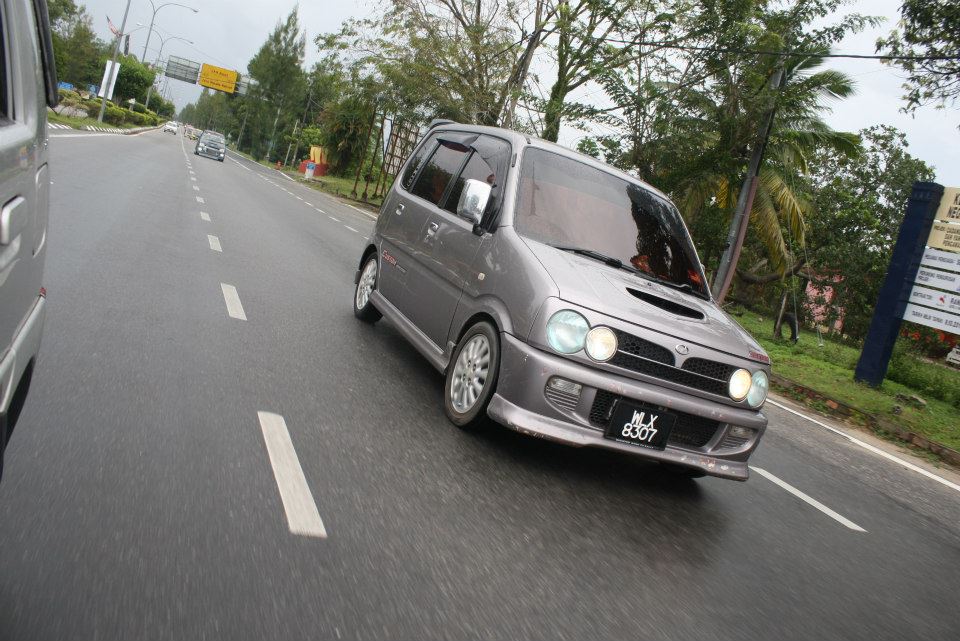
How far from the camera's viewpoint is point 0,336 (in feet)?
6.90

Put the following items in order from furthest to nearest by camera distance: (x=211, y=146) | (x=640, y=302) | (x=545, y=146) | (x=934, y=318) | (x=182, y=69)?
(x=182, y=69) → (x=211, y=146) → (x=934, y=318) → (x=545, y=146) → (x=640, y=302)

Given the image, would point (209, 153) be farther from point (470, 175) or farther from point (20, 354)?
point (20, 354)

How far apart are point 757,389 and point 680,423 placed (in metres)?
0.59

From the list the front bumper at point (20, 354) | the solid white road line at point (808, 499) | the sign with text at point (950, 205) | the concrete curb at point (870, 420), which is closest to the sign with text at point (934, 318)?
the sign with text at point (950, 205)

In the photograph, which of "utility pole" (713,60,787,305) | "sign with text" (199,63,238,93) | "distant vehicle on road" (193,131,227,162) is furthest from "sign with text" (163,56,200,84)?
"utility pole" (713,60,787,305)

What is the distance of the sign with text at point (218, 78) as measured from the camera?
318ft

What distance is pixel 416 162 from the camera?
294 inches

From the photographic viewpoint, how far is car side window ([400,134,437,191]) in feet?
24.1

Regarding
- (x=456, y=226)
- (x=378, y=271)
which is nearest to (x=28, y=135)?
(x=456, y=226)

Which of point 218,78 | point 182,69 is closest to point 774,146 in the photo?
point 218,78

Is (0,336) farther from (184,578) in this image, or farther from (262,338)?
(262,338)

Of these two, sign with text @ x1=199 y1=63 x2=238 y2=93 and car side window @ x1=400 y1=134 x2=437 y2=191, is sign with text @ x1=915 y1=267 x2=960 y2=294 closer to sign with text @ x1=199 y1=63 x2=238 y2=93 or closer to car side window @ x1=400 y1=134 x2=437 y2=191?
car side window @ x1=400 y1=134 x2=437 y2=191

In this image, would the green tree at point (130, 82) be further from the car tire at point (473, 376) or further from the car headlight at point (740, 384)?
the car headlight at point (740, 384)

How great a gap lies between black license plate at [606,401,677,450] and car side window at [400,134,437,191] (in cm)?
359
